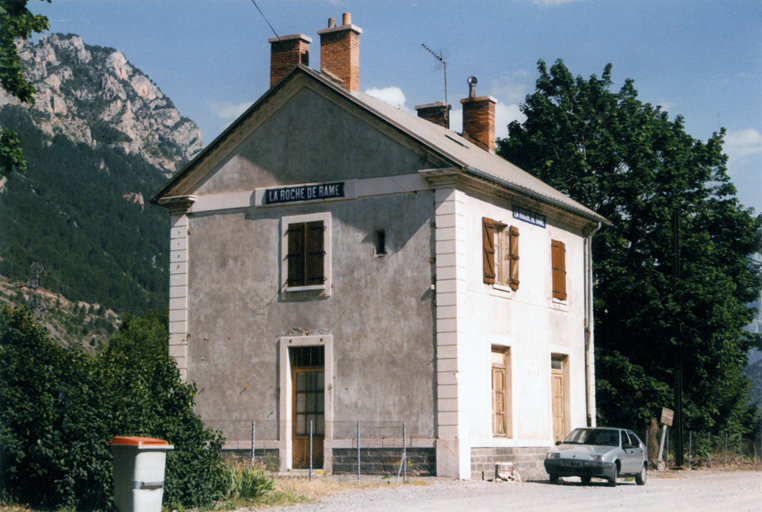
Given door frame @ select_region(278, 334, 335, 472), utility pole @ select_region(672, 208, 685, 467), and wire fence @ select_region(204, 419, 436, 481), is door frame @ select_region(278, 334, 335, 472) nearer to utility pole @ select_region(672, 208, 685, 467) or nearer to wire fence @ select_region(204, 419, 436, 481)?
wire fence @ select_region(204, 419, 436, 481)

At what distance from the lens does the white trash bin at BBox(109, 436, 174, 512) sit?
13.9 metres

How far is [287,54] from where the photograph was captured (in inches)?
1016

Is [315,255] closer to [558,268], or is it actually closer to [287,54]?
[287,54]

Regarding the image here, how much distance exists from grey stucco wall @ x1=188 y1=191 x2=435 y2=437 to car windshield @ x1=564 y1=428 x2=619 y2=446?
4030 millimetres

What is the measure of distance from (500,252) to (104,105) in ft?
504

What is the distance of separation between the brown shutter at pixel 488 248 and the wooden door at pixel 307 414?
431 centimetres

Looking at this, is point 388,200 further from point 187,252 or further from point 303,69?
point 187,252

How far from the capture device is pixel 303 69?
24.0 metres

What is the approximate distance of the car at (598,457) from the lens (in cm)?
2231

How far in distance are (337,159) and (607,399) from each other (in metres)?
14.6

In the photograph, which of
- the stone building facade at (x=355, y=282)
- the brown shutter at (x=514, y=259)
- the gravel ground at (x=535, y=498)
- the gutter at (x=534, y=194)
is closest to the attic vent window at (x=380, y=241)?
the stone building facade at (x=355, y=282)

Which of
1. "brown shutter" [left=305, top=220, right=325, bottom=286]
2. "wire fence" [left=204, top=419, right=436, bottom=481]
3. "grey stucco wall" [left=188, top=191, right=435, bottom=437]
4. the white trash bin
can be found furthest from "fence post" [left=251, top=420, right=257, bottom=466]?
the white trash bin

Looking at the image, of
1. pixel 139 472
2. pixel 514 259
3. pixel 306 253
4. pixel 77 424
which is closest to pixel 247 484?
pixel 77 424

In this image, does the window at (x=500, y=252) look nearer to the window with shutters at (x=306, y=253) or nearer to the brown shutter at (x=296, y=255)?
the window with shutters at (x=306, y=253)
